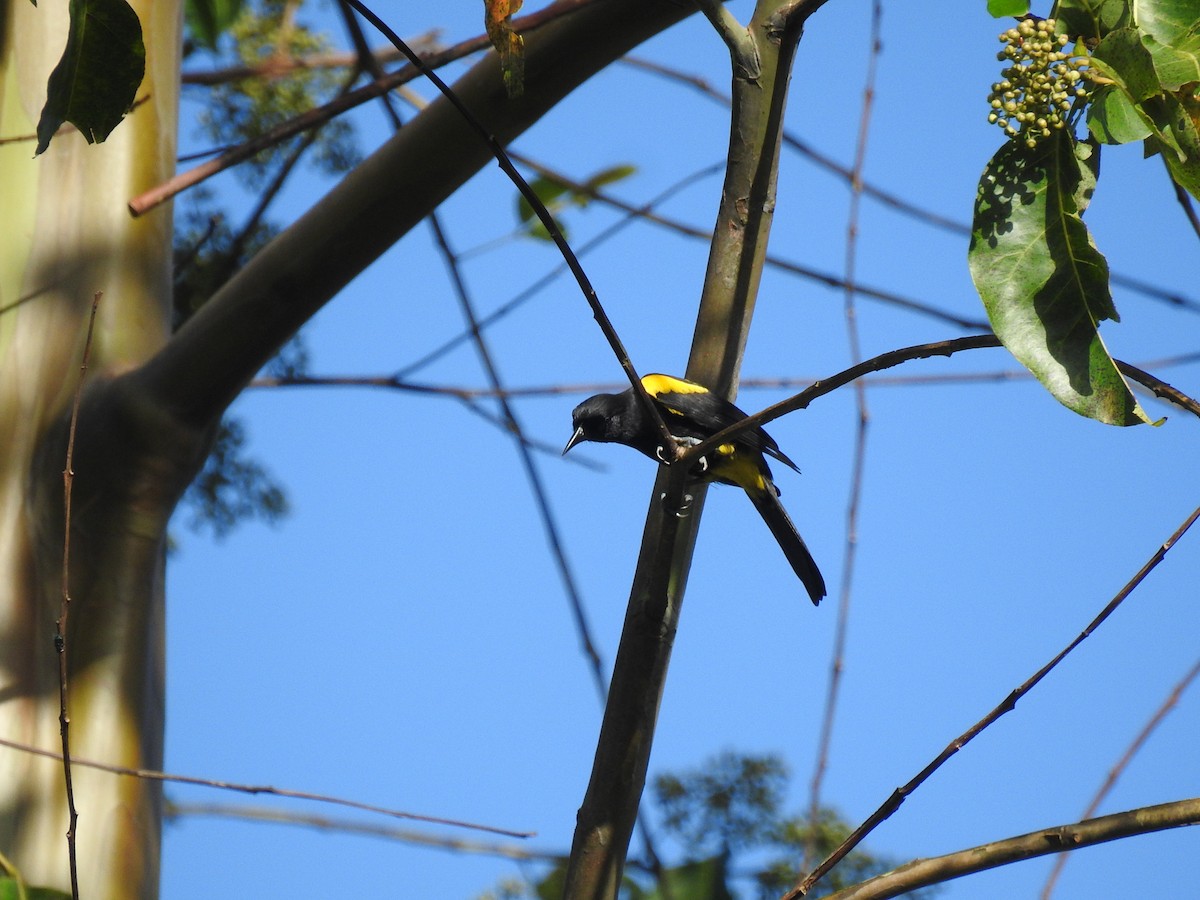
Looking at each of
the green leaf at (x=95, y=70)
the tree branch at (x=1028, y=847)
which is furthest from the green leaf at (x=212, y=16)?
the tree branch at (x=1028, y=847)

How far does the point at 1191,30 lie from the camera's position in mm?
1594

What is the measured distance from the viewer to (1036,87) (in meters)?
1.62

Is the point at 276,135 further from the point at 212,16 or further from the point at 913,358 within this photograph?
the point at 913,358

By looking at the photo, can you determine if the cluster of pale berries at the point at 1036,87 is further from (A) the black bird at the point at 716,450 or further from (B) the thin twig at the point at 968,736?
A: (A) the black bird at the point at 716,450

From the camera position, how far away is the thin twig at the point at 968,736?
4.82ft

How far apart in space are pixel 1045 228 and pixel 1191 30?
1.07 feet

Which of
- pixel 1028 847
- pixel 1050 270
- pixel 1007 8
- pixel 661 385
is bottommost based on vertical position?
pixel 1028 847

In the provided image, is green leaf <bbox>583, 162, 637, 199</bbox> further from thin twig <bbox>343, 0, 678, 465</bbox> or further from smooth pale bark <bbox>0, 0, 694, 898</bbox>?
thin twig <bbox>343, 0, 678, 465</bbox>

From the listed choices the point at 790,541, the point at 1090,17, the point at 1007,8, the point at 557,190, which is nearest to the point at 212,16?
the point at 557,190

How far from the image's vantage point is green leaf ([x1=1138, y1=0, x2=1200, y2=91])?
157 cm

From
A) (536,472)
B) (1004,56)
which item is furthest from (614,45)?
(1004,56)

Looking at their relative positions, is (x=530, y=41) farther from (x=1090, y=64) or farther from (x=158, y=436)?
(x=1090, y=64)

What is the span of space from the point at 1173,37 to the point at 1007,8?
9.5 inches

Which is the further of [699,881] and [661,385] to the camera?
[661,385]
